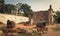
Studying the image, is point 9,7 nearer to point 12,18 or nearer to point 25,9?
point 12,18

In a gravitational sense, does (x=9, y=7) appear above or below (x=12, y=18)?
above

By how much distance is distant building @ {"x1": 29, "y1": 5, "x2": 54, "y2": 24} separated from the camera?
11.5 feet

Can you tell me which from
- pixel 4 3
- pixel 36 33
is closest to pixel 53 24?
pixel 36 33

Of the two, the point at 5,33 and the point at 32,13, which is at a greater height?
the point at 32,13

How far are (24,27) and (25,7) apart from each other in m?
0.48

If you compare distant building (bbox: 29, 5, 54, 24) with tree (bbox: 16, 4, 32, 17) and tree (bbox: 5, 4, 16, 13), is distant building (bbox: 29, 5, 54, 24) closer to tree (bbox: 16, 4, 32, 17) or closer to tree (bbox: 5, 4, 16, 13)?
tree (bbox: 16, 4, 32, 17)

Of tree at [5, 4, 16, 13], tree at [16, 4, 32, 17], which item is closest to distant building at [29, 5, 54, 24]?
tree at [16, 4, 32, 17]

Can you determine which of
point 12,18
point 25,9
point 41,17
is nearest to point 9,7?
point 12,18

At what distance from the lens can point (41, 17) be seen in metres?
3.52

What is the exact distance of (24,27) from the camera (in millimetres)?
3457

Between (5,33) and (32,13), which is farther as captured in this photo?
(32,13)

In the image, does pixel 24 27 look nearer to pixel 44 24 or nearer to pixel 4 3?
pixel 44 24

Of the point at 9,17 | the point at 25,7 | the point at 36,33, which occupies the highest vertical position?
the point at 25,7

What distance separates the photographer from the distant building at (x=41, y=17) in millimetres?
3520
